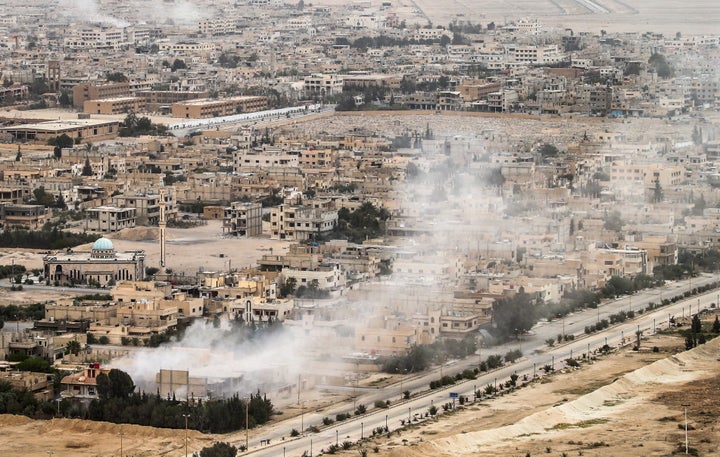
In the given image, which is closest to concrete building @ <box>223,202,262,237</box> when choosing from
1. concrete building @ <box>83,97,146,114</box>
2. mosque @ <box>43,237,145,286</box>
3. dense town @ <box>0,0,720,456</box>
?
dense town @ <box>0,0,720,456</box>

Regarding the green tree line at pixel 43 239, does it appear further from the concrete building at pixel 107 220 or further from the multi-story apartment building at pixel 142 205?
the multi-story apartment building at pixel 142 205

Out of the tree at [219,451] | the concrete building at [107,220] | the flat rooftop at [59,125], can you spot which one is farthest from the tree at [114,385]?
the flat rooftop at [59,125]

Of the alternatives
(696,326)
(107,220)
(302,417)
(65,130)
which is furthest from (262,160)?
(302,417)

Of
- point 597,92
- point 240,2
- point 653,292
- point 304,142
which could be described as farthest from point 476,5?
point 653,292

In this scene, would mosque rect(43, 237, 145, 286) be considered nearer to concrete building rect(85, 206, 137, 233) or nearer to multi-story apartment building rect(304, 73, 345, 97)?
concrete building rect(85, 206, 137, 233)

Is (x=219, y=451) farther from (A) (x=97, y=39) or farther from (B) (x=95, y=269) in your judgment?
Answer: (A) (x=97, y=39)

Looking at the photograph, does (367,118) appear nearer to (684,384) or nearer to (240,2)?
(684,384)
